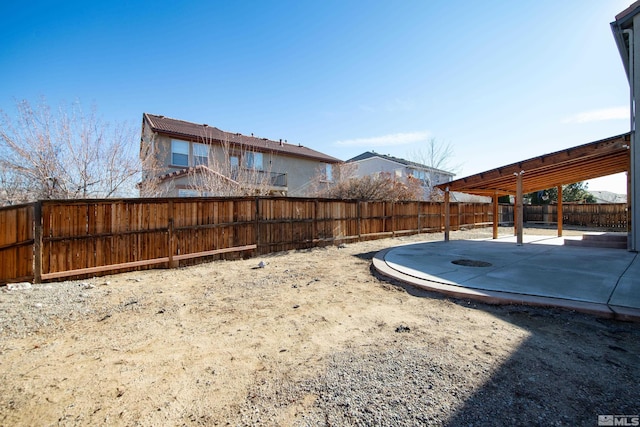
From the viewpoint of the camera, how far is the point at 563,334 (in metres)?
2.92

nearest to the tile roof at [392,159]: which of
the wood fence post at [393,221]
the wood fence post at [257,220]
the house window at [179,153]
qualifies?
the wood fence post at [393,221]

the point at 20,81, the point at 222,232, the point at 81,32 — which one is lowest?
the point at 222,232

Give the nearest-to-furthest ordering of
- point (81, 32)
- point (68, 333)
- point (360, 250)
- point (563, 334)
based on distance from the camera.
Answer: point (563, 334), point (68, 333), point (81, 32), point (360, 250)

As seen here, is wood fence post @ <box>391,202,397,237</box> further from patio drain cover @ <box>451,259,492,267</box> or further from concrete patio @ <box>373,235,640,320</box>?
patio drain cover @ <box>451,259,492,267</box>

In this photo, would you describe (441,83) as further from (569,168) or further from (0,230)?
(0,230)

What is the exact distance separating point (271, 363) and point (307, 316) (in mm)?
1143

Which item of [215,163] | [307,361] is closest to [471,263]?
[307,361]

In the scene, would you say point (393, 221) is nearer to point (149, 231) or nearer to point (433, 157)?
point (149, 231)

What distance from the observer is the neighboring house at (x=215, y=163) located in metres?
10.6

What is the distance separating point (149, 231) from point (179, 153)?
1077 cm

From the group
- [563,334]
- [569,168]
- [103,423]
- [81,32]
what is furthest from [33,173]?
[569,168]

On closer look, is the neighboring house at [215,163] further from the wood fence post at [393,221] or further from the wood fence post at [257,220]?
the wood fence post at [393,221]

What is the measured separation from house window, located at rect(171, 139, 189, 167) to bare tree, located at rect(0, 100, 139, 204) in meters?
7.41

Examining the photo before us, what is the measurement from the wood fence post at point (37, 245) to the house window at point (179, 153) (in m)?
10.9
